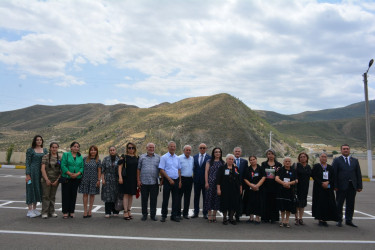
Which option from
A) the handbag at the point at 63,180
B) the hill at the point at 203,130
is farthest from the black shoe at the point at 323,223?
the hill at the point at 203,130

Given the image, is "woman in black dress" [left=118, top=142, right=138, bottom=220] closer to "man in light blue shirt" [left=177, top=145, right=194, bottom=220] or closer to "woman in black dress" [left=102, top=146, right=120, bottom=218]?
"woman in black dress" [left=102, top=146, right=120, bottom=218]

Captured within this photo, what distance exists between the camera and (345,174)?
26.3 ft

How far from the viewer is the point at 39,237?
5766mm

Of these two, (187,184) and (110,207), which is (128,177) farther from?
(187,184)

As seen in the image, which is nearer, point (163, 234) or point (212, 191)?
point (163, 234)

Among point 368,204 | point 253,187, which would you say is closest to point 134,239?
point 253,187

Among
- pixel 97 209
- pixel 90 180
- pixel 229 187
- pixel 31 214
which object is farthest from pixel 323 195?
pixel 31 214

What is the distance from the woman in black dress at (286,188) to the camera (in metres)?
7.41

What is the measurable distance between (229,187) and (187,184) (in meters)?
1.14

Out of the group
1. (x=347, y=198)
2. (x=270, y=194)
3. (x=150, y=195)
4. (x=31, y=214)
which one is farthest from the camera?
(x=347, y=198)

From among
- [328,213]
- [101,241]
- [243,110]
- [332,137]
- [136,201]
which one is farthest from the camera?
[332,137]

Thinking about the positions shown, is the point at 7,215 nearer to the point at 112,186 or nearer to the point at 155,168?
the point at 112,186

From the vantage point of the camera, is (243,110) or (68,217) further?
(243,110)

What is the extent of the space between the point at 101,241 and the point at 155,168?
255 centimetres
